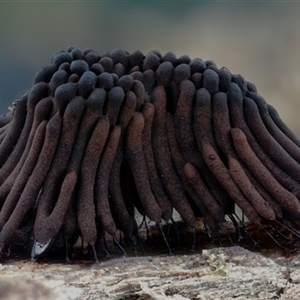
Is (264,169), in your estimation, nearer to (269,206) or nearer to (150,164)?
(269,206)

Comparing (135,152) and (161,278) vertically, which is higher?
(135,152)

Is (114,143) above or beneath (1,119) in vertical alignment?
beneath

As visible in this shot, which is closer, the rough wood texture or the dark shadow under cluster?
the rough wood texture

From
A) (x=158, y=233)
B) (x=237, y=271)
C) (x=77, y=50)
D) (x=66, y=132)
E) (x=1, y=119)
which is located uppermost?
(x=77, y=50)

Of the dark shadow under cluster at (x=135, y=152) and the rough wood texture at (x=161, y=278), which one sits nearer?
the rough wood texture at (x=161, y=278)

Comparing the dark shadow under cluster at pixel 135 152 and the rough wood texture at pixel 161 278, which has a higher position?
the dark shadow under cluster at pixel 135 152

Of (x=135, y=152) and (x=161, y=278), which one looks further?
(x=135, y=152)

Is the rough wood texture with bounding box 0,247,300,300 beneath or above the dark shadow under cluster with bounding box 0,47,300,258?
beneath

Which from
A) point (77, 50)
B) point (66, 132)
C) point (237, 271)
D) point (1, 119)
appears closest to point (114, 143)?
point (66, 132)
